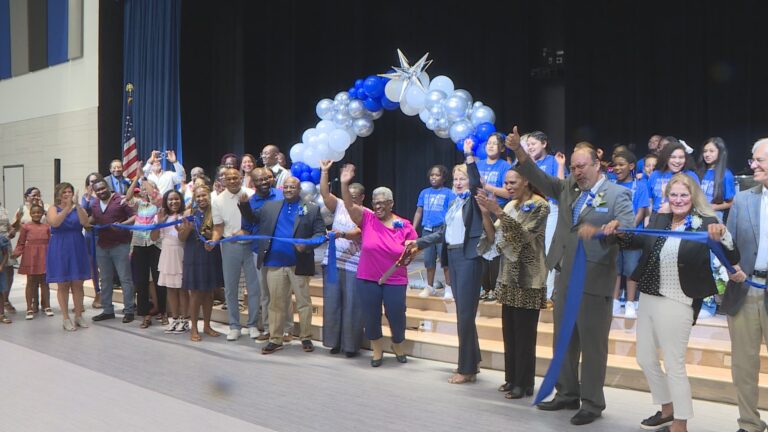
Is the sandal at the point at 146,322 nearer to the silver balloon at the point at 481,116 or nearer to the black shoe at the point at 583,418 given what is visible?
the silver balloon at the point at 481,116

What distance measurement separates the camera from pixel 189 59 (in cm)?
1225

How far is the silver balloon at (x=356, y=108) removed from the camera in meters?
8.61

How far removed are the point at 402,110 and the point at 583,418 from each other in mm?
5226

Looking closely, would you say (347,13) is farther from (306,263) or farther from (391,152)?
(306,263)

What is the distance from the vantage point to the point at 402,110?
8.43m

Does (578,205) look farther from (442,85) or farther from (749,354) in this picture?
(442,85)

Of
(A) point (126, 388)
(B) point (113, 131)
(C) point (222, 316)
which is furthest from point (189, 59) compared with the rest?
(A) point (126, 388)

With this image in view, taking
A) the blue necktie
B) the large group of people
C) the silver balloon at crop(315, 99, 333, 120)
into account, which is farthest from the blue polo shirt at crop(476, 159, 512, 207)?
the silver balloon at crop(315, 99, 333, 120)

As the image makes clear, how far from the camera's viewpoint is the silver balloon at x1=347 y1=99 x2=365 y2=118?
28.2 ft

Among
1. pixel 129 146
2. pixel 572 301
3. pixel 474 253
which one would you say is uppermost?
pixel 129 146

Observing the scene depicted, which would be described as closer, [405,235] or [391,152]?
[405,235]

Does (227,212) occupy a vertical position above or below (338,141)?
below

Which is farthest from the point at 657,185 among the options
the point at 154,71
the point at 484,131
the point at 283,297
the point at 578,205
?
the point at 154,71

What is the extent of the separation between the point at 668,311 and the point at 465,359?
1750mm
